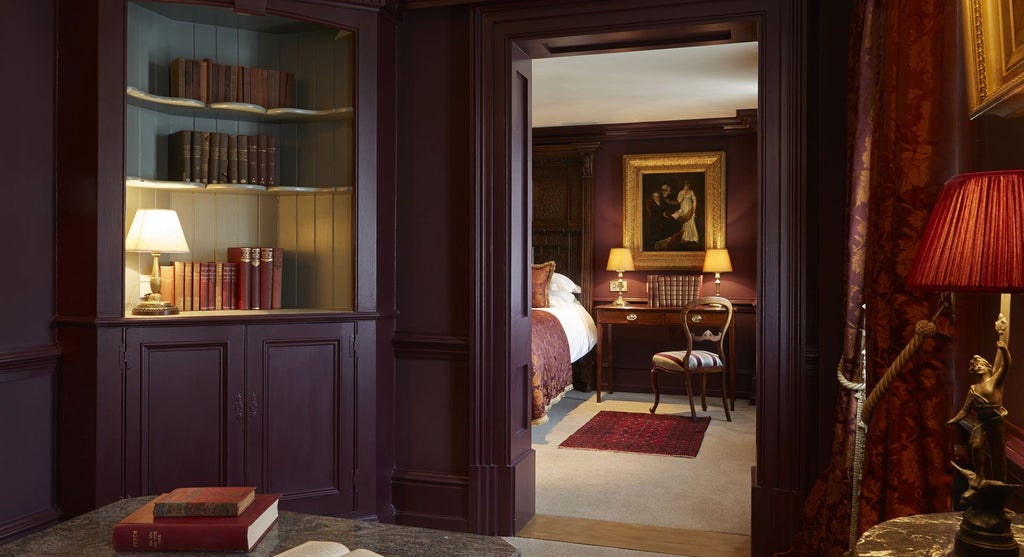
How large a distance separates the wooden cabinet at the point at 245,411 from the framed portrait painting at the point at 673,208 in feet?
15.8

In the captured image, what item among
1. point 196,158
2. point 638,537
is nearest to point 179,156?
point 196,158

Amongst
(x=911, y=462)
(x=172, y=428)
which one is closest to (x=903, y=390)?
(x=911, y=462)

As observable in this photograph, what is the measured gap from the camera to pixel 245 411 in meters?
3.43

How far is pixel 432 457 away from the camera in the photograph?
3812 millimetres

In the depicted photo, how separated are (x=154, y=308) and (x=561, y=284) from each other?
4889mm

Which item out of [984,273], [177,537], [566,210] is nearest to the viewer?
[984,273]

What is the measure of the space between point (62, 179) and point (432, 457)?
79.5 inches

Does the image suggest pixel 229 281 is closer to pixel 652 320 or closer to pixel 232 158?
pixel 232 158

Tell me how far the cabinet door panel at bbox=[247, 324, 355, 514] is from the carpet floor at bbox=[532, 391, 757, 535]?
3.63 feet

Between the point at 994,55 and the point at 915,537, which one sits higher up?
the point at 994,55

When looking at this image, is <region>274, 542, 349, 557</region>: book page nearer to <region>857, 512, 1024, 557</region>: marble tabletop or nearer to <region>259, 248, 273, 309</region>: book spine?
<region>857, 512, 1024, 557</region>: marble tabletop

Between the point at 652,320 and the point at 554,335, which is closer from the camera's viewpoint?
the point at 554,335

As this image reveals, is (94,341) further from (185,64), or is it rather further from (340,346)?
(185,64)

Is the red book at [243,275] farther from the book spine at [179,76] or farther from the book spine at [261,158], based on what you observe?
the book spine at [179,76]
